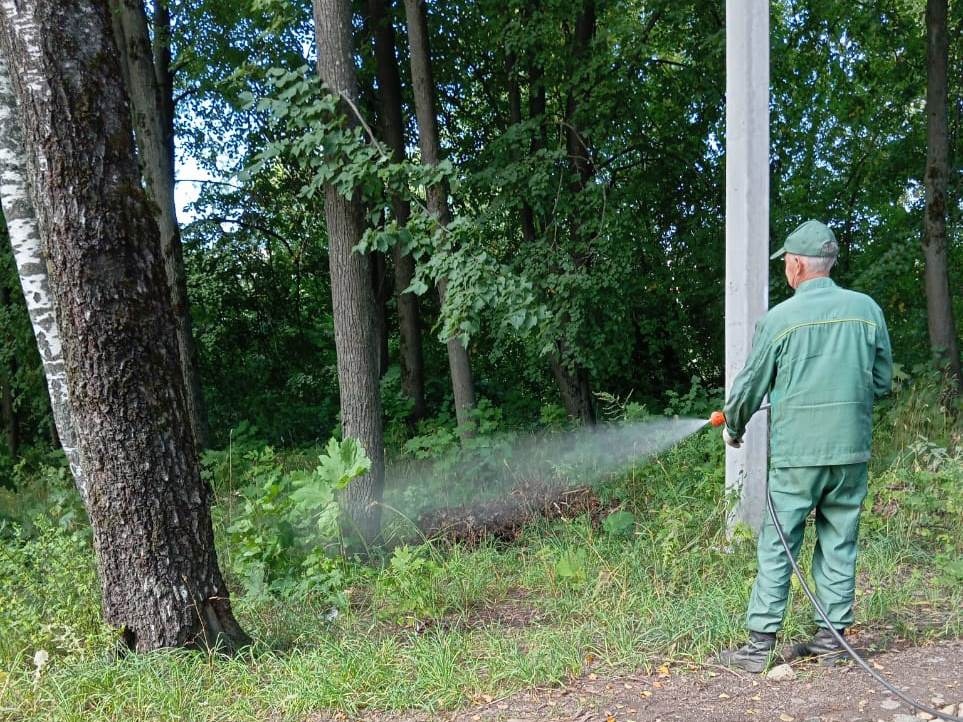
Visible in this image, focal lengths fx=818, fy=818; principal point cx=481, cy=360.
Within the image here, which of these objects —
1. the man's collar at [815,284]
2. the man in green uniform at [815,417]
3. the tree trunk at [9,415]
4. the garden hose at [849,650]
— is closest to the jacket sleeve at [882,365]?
the man in green uniform at [815,417]

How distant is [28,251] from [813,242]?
5.05 m

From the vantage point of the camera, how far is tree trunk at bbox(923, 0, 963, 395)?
8.89 metres

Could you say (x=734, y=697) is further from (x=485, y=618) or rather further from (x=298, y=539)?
(x=298, y=539)

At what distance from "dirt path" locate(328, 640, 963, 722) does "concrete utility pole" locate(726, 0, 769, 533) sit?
163 centimetres

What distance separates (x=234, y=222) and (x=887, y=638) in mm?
12467

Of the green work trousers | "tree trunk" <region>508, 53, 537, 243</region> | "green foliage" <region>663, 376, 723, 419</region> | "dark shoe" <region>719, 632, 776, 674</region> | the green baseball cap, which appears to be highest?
"tree trunk" <region>508, 53, 537, 243</region>

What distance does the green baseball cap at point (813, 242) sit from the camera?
159 inches

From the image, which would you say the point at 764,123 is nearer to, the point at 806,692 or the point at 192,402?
the point at 806,692

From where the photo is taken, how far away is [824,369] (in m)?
3.92

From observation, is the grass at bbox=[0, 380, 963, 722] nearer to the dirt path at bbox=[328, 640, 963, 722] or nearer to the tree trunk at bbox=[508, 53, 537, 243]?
the dirt path at bbox=[328, 640, 963, 722]

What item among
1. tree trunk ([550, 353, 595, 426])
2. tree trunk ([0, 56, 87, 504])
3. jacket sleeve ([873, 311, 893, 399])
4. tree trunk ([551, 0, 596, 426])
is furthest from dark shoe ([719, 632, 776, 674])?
tree trunk ([550, 353, 595, 426])

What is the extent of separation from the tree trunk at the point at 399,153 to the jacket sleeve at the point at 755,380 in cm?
701

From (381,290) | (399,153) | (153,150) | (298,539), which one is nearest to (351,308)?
(298,539)

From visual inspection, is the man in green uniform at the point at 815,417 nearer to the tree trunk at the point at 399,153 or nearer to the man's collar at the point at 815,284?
the man's collar at the point at 815,284
